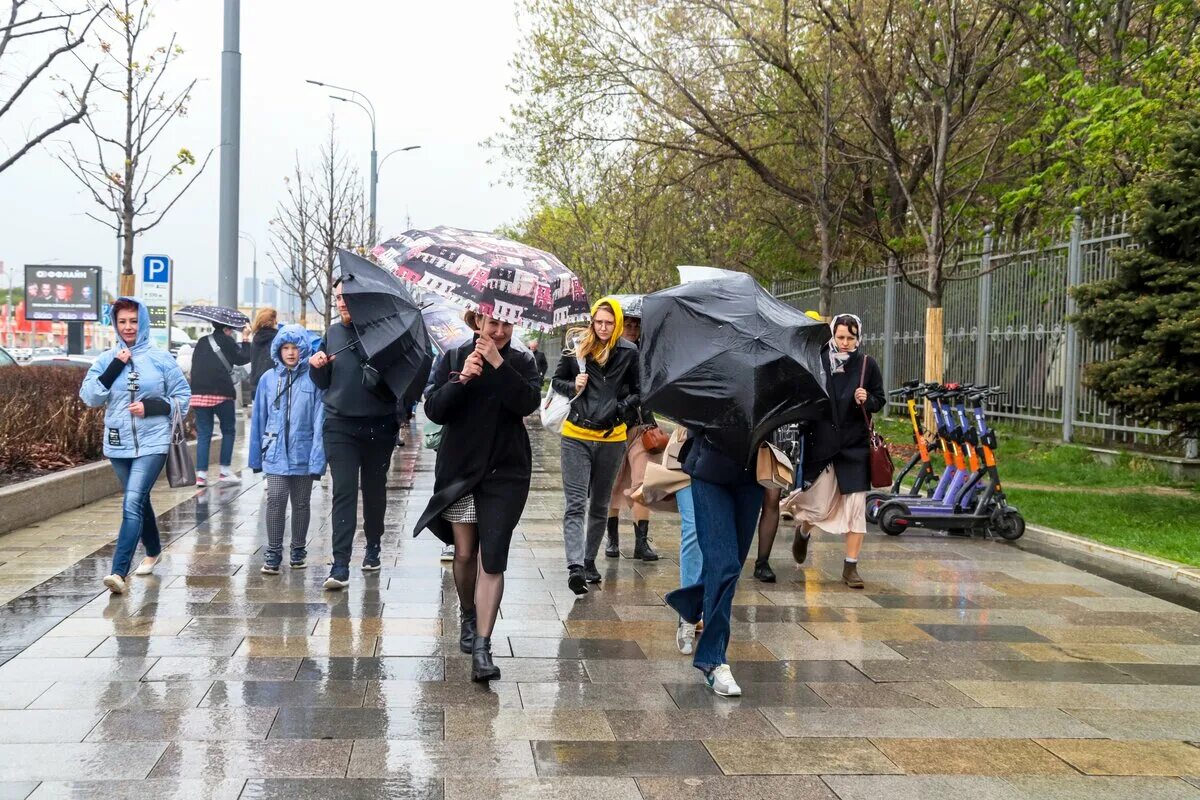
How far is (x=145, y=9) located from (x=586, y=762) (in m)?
16.0

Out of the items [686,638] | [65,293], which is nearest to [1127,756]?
[686,638]

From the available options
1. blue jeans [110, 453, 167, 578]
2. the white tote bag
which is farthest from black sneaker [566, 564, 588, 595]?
blue jeans [110, 453, 167, 578]

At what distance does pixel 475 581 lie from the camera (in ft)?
19.7

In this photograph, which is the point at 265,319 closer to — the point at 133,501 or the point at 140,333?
the point at 140,333

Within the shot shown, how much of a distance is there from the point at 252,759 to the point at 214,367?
31.5 ft

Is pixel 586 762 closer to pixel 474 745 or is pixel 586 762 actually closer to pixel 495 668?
pixel 474 745

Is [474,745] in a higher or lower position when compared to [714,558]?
lower

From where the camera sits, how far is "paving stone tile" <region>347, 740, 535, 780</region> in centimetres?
448

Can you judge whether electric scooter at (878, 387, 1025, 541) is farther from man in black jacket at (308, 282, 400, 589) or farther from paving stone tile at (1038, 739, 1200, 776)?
paving stone tile at (1038, 739, 1200, 776)

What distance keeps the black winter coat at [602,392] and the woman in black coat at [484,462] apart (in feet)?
7.11

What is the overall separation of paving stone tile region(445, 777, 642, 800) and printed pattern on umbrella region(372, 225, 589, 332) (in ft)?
5.96

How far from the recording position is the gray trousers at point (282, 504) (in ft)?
27.2

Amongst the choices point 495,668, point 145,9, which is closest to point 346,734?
point 495,668

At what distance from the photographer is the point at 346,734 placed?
4.89 meters
